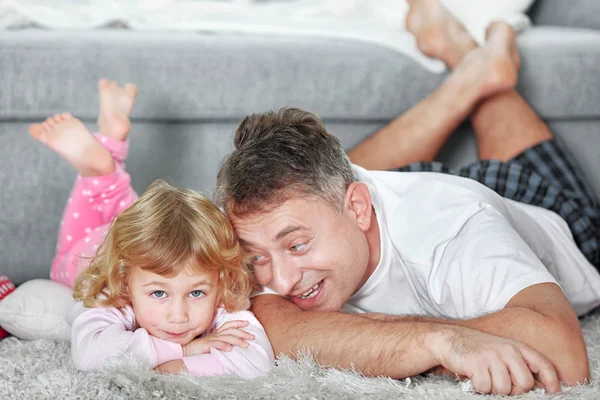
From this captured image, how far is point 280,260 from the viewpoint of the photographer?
1116mm

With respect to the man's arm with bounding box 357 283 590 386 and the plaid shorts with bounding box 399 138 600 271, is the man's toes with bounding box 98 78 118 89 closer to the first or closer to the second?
the plaid shorts with bounding box 399 138 600 271

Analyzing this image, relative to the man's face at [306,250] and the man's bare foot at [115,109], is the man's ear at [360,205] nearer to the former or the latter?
the man's face at [306,250]

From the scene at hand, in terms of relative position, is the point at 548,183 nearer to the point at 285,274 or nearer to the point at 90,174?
the point at 285,274

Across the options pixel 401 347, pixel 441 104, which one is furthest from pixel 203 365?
pixel 441 104

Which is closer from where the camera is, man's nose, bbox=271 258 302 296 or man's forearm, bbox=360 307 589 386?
man's forearm, bbox=360 307 589 386

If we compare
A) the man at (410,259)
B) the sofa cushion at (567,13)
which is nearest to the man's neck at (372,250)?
the man at (410,259)

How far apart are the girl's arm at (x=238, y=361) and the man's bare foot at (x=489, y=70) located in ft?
2.65

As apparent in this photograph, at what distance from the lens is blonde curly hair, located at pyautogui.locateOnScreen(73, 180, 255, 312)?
1.06 meters

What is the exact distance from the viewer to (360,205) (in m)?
1.20

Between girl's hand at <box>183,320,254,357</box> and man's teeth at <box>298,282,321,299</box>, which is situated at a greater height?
man's teeth at <box>298,282,321,299</box>

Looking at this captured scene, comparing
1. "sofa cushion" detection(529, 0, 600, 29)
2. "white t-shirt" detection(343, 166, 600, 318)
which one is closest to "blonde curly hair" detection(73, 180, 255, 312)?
"white t-shirt" detection(343, 166, 600, 318)

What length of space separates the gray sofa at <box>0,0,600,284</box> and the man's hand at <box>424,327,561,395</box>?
80 centimetres

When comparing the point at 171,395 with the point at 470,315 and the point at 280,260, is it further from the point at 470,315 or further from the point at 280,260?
the point at 470,315

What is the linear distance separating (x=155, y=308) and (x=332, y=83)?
0.71m
